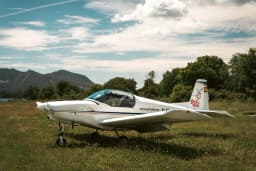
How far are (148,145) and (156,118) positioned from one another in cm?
163

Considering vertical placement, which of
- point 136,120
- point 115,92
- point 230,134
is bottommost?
point 230,134

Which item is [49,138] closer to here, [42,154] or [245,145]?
[42,154]

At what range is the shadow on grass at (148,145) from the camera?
975 centimetres

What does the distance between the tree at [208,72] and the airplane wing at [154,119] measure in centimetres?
6564

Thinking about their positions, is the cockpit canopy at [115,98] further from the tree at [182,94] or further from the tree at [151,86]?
the tree at [151,86]

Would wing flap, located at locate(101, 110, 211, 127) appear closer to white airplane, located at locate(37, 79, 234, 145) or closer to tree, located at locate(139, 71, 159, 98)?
white airplane, located at locate(37, 79, 234, 145)

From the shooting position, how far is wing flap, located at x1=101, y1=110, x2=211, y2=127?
9.12 m

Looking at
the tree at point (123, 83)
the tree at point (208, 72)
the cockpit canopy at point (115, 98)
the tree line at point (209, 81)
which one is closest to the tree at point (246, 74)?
the tree line at point (209, 81)

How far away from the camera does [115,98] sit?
37.6 feet

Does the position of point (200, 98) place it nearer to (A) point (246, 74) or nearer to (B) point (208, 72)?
(A) point (246, 74)

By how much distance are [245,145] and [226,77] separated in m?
67.6

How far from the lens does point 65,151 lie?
9.67m

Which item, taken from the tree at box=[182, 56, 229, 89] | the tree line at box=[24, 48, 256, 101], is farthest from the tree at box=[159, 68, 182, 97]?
the tree at box=[182, 56, 229, 89]

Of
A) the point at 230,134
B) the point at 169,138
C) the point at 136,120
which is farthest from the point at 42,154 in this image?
the point at 230,134
